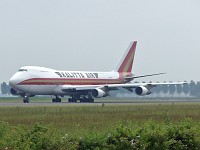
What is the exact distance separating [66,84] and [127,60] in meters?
14.8

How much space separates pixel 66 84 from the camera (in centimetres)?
7188

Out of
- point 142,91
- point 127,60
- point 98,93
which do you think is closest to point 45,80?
point 98,93

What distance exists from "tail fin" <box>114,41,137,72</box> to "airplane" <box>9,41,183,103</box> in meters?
3.05

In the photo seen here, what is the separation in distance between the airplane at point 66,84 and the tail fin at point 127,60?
305 cm

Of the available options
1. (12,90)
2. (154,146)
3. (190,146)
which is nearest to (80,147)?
(154,146)

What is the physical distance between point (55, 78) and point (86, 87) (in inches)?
164

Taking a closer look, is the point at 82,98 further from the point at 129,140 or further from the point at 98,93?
the point at 129,140

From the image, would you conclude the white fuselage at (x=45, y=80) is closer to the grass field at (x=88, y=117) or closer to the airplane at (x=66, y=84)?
the airplane at (x=66, y=84)

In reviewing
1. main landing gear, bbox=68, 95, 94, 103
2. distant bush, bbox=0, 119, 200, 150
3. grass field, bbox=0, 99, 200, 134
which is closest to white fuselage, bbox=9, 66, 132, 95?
main landing gear, bbox=68, 95, 94, 103

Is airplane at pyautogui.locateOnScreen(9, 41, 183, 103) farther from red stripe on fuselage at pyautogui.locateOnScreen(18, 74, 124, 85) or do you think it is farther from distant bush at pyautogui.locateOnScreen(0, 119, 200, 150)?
distant bush at pyautogui.locateOnScreen(0, 119, 200, 150)

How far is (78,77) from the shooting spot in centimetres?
Result: 7431

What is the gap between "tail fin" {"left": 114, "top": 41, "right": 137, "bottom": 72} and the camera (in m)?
83.0

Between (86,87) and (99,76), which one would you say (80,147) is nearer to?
(86,87)

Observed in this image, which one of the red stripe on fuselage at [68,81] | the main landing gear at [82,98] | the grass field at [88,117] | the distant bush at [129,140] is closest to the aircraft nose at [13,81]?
the red stripe on fuselage at [68,81]
